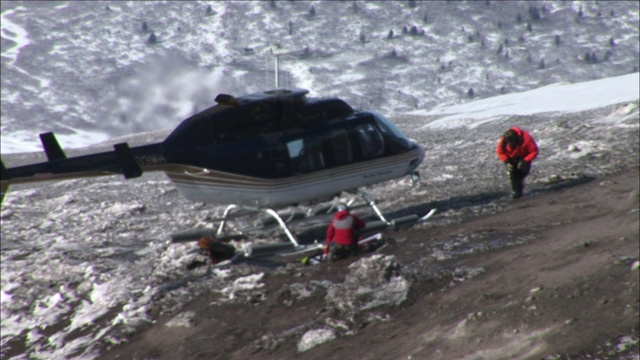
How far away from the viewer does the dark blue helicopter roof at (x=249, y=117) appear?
12.6 metres

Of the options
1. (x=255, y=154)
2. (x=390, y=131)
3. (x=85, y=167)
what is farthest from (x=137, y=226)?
(x=390, y=131)

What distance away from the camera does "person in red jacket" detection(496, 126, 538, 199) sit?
13383 mm

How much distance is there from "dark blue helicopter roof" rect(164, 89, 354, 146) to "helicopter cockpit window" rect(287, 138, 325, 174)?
0.35 m

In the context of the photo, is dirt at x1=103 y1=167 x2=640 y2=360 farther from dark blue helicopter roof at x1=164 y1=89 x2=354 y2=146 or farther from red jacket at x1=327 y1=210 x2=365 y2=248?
dark blue helicopter roof at x1=164 y1=89 x2=354 y2=146

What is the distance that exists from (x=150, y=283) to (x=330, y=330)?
4.81 meters

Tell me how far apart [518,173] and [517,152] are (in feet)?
1.41

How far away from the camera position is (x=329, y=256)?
11445 mm

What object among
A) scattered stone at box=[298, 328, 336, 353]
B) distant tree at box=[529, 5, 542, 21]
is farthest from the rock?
distant tree at box=[529, 5, 542, 21]

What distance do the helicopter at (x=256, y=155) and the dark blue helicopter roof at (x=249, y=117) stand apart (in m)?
0.02

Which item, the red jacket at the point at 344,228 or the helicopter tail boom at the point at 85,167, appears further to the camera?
the helicopter tail boom at the point at 85,167

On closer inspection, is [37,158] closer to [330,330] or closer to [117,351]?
[117,351]

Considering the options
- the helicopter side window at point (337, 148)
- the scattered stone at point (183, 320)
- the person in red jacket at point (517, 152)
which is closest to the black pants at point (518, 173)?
the person in red jacket at point (517, 152)

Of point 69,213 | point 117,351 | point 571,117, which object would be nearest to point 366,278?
point 117,351

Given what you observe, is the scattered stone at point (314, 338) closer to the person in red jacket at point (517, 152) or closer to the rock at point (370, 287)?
the rock at point (370, 287)
